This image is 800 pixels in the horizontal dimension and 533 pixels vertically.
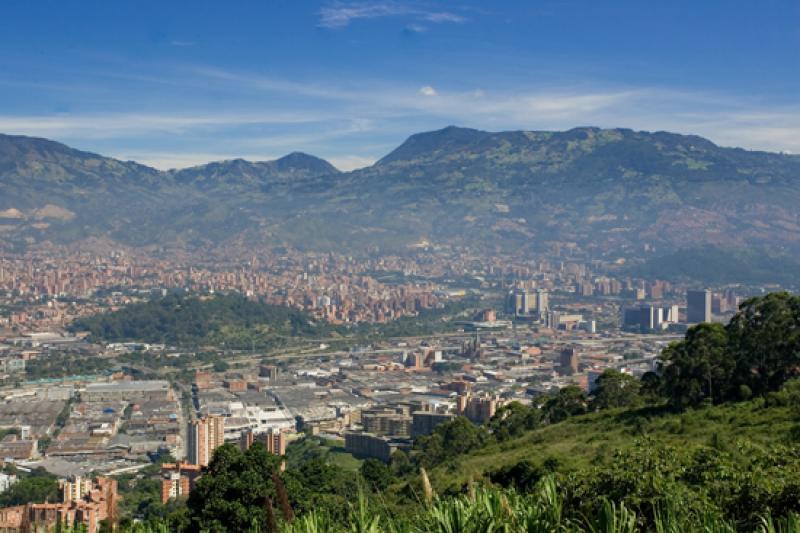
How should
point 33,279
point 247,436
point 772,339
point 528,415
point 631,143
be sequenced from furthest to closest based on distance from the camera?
1. point 631,143
2. point 33,279
3. point 247,436
4. point 528,415
5. point 772,339

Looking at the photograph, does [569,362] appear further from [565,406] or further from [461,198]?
[461,198]

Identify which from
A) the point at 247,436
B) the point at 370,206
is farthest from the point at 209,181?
the point at 247,436

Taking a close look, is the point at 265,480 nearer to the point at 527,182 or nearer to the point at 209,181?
the point at 527,182

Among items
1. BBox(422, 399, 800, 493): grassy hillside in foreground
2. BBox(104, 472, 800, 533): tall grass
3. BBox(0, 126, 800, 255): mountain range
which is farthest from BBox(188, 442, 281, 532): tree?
BBox(0, 126, 800, 255): mountain range

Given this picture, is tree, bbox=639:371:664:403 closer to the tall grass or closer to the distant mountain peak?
the tall grass

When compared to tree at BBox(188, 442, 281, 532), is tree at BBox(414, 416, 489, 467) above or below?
below

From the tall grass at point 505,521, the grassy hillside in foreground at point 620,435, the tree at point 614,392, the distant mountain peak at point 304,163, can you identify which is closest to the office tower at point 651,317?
the tree at point 614,392

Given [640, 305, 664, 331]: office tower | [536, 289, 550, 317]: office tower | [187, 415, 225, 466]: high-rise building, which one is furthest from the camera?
[536, 289, 550, 317]: office tower
